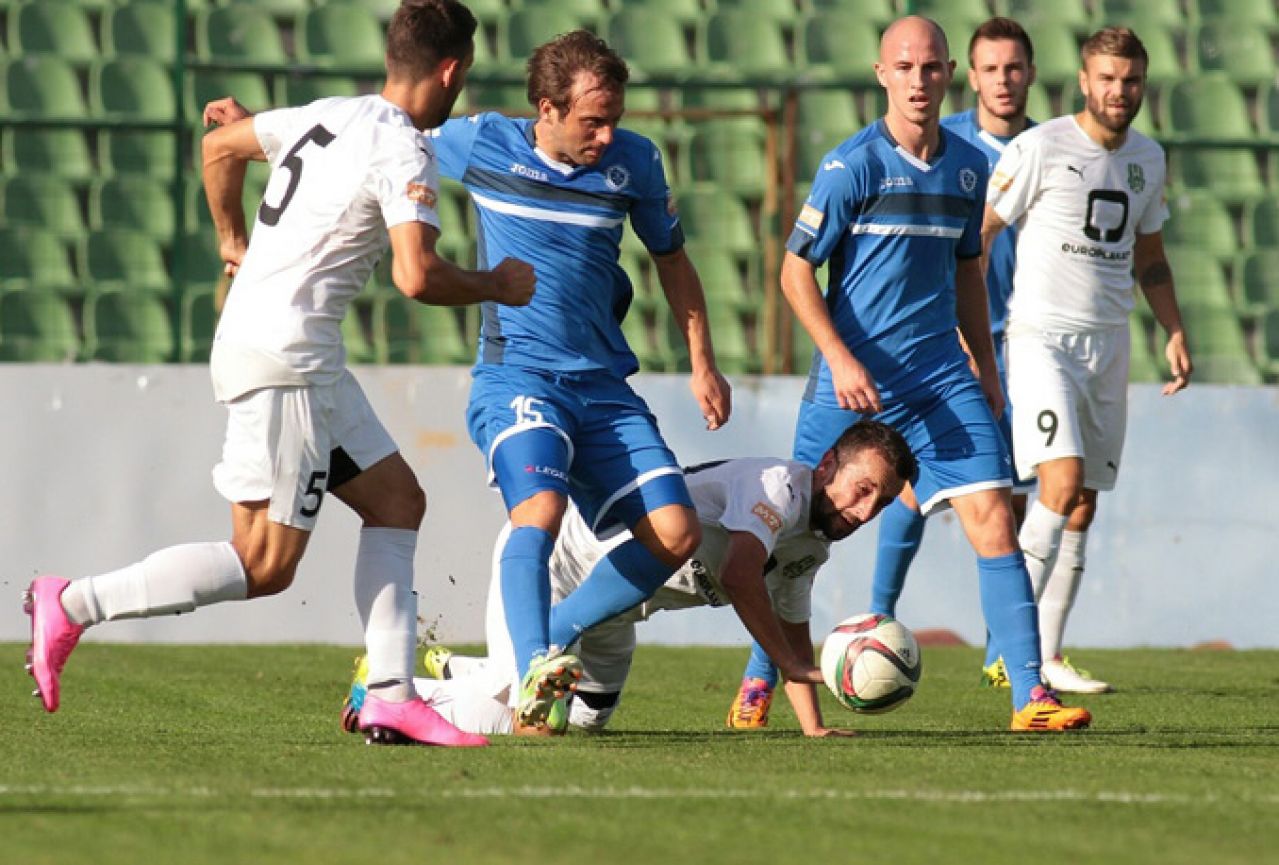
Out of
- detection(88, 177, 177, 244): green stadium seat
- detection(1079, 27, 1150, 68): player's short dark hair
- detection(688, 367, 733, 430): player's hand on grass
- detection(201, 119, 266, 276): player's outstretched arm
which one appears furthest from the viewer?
detection(88, 177, 177, 244): green stadium seat

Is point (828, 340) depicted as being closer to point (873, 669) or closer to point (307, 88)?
point (873, 669)

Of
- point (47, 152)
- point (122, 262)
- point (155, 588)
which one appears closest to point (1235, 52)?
point (122, 262)

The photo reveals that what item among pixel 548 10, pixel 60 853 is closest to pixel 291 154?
pixel 60 853

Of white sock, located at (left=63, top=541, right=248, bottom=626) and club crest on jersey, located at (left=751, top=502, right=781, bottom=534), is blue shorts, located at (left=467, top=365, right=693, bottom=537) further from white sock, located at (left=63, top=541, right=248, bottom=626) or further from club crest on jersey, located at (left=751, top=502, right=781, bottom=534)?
white sock, located at (left=63, top=541, right=248, bottom=626)

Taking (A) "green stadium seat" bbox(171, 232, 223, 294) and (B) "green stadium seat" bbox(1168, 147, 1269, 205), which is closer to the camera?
(A) "green stadium seat" bbox(171, 232, 223, 294)

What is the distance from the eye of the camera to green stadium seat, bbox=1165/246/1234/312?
11273mm

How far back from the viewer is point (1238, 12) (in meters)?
12.4

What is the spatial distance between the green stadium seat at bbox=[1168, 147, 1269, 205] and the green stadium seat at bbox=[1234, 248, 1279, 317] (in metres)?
0.32

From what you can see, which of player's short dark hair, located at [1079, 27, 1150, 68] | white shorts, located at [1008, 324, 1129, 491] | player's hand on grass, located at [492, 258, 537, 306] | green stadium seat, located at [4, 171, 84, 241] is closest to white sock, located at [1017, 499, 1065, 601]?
white shorts, located at [1008, 324, 1129, 491]

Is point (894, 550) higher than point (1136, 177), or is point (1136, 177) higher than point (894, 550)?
point (1136, 177)

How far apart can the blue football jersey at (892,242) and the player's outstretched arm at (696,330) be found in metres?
0.36

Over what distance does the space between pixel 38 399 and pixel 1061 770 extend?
20.5 ft

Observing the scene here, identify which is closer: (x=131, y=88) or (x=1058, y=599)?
(x=1058, y=599)

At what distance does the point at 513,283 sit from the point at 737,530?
1088 millimetres
